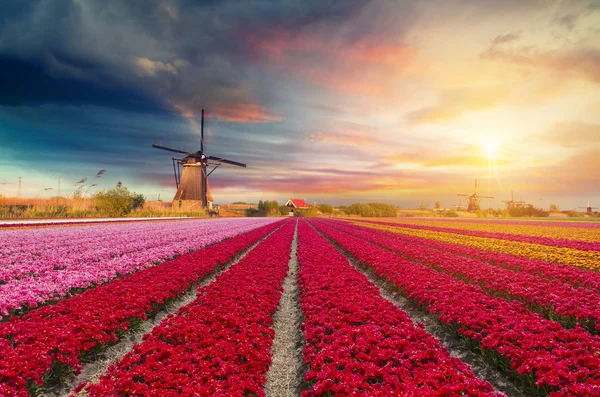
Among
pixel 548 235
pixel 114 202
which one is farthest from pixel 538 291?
pixel 114 202

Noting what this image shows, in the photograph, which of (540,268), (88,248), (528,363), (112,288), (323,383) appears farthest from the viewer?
(88,248)

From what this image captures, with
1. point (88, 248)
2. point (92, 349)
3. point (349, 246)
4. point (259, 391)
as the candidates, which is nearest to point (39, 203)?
point (88, 248)

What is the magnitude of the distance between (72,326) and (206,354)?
2793 millimetres

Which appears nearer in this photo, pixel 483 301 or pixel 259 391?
pixel 259 391

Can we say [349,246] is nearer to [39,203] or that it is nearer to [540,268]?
[540,268]

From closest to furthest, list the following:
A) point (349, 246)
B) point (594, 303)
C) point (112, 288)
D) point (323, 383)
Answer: point (323, 383) < point (594, 303) < point (112, 288) < point (349, 246)

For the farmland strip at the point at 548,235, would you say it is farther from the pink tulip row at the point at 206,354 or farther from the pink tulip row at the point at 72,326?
the pink tulip row at the point at 72,326

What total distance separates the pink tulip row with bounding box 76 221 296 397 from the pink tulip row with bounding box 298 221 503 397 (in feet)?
3.12

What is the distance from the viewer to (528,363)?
193 inches

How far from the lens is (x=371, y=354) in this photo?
5160 millimetres

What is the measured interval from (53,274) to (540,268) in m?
17.4

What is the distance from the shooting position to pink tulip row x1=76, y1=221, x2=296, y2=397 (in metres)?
4.27

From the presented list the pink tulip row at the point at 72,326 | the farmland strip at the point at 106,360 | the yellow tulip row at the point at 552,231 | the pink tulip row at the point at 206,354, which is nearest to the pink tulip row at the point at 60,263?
the pink tulip row at the point at 72,326

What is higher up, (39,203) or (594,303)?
(39,203)
